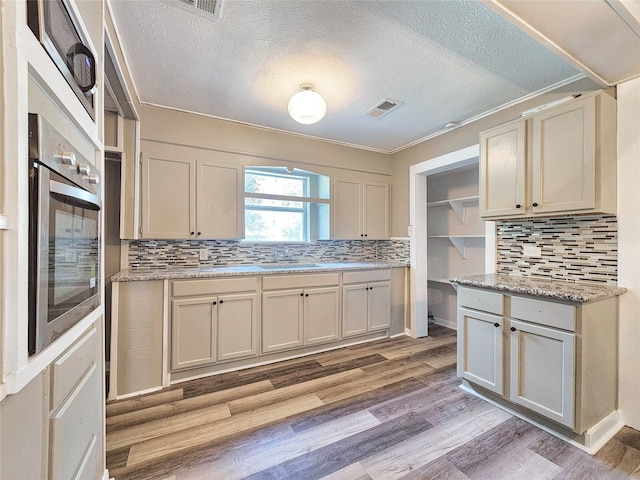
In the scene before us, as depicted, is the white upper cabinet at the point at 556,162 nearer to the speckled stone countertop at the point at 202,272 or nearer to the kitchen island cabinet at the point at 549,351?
the kitchen island cabinet at the point at 549,351

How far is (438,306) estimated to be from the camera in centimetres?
416

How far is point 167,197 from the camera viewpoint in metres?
2.62

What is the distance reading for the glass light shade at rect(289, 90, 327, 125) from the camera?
6.66 ft

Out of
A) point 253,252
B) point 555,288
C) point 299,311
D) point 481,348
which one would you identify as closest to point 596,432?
point 481,348

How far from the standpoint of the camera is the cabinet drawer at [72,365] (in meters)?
0.85

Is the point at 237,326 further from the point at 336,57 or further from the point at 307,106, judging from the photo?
the point at 336,57

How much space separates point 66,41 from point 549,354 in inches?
108

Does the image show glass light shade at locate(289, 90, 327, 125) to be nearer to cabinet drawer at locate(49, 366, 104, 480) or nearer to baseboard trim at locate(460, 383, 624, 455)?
cabinet drawer at locate(49, 366, 104, 480)

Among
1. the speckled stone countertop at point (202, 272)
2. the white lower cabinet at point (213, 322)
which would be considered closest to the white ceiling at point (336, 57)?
the speckled stone countertop at point (202, 272)

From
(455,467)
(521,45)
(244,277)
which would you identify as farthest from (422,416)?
(521,45)

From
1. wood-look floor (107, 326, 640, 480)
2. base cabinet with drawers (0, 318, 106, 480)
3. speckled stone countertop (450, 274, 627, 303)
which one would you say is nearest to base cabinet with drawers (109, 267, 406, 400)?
wood-look floor (107, 326, 640, 480)

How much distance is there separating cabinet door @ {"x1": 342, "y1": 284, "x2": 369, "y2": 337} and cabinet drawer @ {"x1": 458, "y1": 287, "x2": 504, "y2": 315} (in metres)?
1.18

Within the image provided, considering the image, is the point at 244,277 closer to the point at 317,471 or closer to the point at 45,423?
the point at 317,471

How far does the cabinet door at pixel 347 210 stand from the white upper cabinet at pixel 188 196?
1164 mm
